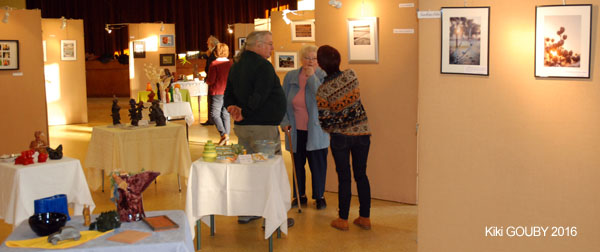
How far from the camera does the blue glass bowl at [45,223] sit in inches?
115

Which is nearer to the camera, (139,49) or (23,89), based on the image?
(23,89)

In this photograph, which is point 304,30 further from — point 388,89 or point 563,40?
point 563,40

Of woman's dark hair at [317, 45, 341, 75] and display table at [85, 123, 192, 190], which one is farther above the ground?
woman's dark hair at [317, 45, 341, 75]

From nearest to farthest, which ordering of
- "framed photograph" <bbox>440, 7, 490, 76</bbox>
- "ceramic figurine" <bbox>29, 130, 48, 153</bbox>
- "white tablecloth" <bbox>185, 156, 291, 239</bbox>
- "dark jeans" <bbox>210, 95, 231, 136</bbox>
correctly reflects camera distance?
"framed photograph" <bbox>440, 7, 490, 76</bbox>, "white tablecloth" <bbox>185, 156, 291, 239</bbox>, "ceramic figurine" <bbox>29, 130, 48, 153</bbox>, "dark jeans" <bbox>210, 95, 231, 136</bbox>

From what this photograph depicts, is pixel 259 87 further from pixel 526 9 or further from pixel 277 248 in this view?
pixel 526 9

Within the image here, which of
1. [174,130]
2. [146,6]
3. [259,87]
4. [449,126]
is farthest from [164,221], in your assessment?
[146,6]

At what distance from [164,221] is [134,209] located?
7.0 inches

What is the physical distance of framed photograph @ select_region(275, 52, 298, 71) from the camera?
910cm

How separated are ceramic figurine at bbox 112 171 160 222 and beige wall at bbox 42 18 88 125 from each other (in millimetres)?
9392

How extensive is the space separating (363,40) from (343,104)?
4.50 feet

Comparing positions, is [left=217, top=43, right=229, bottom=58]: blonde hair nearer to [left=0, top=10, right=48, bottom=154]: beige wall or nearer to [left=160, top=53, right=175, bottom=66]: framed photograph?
[left=0, top=10, right=48, bottom=154]: beige wall

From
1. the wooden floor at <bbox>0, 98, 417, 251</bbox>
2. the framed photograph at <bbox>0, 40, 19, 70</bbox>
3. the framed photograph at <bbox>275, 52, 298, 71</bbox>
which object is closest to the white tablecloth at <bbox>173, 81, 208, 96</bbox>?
the framed photograph at <bbox>275, 52, 298, 71</bbox>

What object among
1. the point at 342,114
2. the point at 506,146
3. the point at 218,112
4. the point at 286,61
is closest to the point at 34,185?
the point at 342,114

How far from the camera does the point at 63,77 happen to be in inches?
476
